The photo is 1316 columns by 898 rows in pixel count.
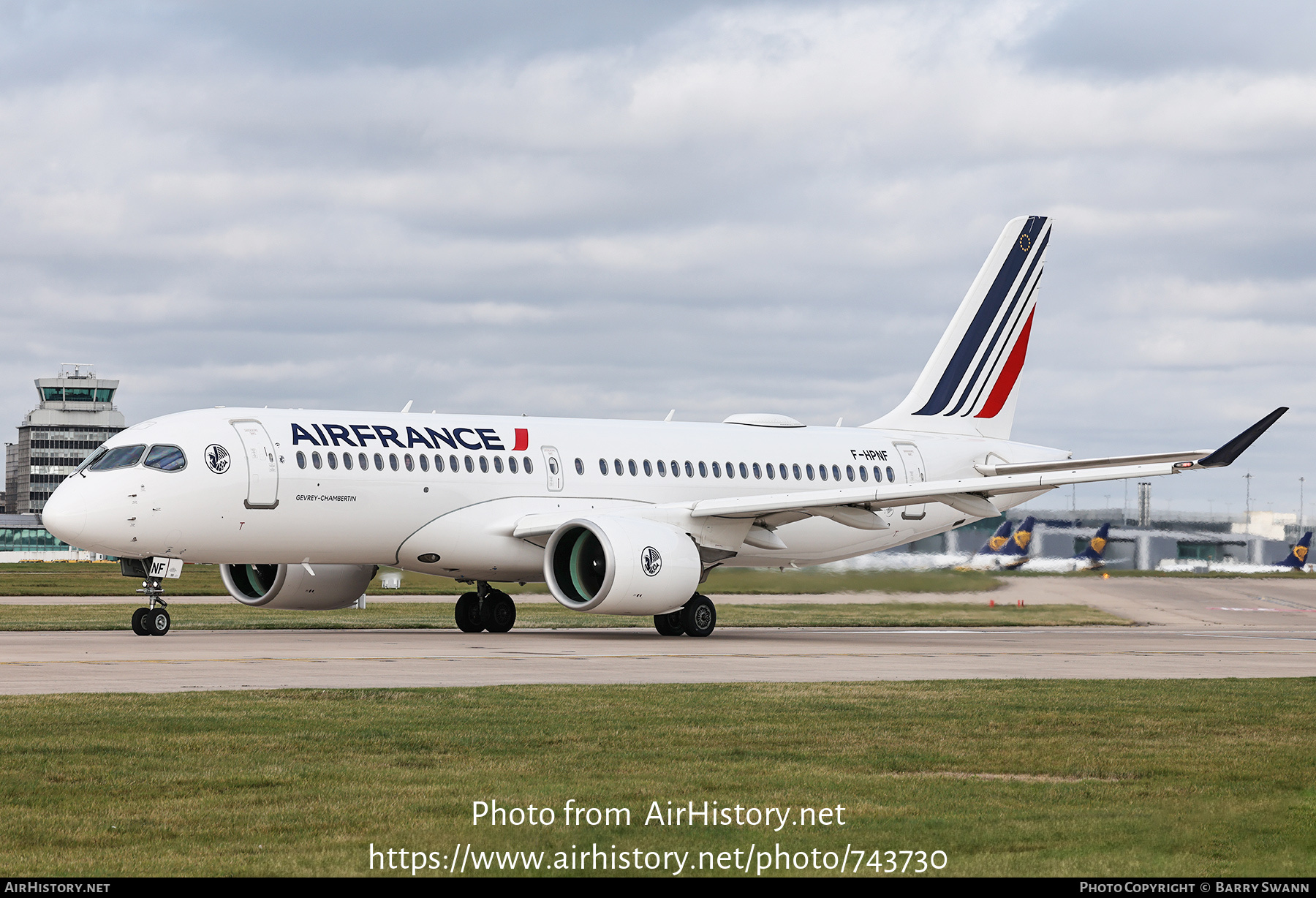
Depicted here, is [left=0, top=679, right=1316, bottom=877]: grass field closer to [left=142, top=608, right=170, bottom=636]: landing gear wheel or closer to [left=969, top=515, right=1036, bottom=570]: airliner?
[left=142, top=608, right=170, bottom=636]: landing gear wheel

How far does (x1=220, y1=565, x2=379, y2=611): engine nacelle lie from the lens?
32.2 meters

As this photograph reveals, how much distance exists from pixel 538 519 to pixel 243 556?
565cm

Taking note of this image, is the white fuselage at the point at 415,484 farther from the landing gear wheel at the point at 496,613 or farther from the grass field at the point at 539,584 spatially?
the landing gear wheel at the point at 496,613

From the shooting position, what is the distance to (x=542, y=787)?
37.2 feet

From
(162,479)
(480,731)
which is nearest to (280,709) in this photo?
(480,731)

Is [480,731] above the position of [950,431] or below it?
below

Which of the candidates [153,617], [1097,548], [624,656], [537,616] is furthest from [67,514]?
[1097,548]

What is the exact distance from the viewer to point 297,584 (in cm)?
3228

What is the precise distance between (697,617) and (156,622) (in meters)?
10.4

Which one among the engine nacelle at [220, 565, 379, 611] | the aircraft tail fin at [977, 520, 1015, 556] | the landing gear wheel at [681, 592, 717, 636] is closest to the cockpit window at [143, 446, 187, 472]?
the engine nacelle at [220, 565, 379, 611]

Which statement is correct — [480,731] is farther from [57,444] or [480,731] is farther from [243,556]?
[57,444]

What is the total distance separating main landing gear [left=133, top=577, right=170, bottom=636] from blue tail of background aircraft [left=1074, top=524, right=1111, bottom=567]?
4871 cm

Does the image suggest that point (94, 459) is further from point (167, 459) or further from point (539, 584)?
point (539, 584)

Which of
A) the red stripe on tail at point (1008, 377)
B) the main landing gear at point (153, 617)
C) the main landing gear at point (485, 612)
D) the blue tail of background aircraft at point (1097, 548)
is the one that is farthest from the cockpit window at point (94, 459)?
the blue tail of background aircraft at point (1097, 548)
